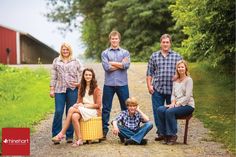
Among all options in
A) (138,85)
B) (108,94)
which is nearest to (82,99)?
(108,94)

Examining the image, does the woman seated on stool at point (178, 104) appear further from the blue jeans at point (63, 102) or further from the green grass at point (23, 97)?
the green grass at point (23, 97)

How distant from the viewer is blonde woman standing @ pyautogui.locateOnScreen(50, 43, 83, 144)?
8875 millimetres

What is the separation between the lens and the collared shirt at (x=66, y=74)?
350 inches

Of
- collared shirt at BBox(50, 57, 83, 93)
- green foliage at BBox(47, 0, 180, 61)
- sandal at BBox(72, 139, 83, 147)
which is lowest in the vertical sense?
sandal at BBox(72, 139, 83, 147)


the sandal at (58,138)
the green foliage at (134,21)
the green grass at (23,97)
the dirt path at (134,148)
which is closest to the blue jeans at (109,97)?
the dirt path at (134,148)

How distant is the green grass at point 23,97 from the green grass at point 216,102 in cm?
334

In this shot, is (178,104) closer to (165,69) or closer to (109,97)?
(165,69)

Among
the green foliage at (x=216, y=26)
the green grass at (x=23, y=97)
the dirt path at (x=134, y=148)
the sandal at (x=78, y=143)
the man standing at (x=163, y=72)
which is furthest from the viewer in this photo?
the green grass at (x=23, y=97)

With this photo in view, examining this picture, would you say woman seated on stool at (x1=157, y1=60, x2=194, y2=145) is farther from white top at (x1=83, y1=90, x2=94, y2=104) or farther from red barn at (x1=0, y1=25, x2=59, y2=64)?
red barn at (x1=0, y1=25, x2=59, y2=64)

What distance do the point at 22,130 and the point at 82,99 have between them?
1.11 metres

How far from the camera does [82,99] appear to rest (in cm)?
884

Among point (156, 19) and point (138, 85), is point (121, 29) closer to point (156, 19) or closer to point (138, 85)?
point (156, 19)

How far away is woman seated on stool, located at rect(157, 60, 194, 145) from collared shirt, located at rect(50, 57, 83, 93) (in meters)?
1.33

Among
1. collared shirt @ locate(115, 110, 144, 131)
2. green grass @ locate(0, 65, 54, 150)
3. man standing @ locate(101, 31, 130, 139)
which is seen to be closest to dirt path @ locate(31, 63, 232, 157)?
collared shirt @ locate(115, 110, 144, 131)
